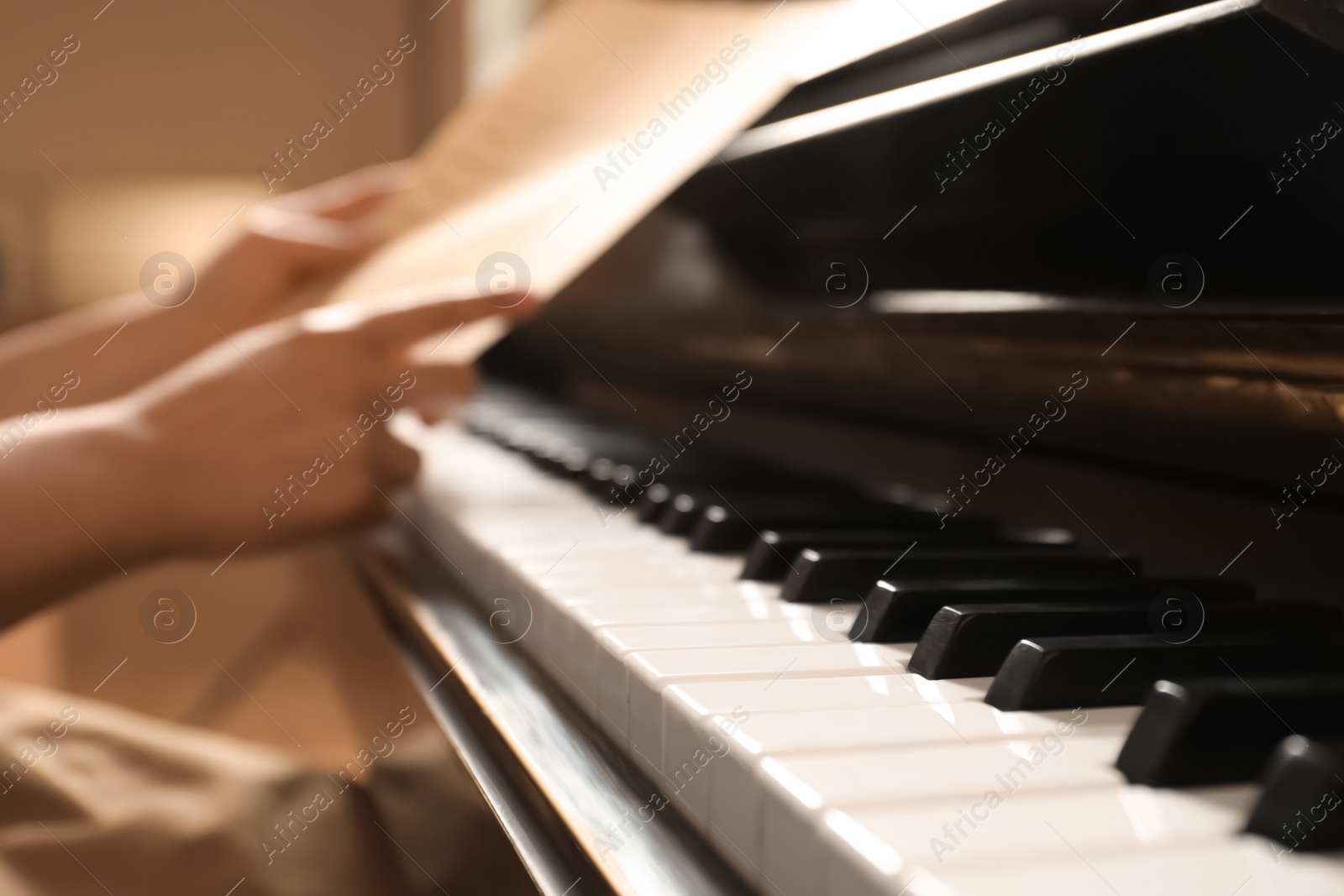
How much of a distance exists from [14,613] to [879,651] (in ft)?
2.71

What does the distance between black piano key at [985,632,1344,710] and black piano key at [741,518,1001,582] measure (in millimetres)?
222

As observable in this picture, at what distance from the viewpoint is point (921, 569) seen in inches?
25.1

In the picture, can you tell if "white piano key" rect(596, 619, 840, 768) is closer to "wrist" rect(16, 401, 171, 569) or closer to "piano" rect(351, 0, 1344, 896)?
"piano" rect(351, 0, 1344, 896)

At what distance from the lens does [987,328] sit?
2.78ft

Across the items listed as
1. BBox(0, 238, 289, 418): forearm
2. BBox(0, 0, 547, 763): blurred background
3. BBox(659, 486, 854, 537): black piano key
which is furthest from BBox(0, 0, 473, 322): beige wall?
BBox(659, 486, 854, 537): black piano key

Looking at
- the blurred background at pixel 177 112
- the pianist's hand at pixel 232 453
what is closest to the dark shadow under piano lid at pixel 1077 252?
the pianist's hand at pixel 232 453

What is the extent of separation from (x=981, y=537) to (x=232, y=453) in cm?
69

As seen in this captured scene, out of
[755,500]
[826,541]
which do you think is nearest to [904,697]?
[826,541]

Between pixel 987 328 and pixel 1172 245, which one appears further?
pixel 987 328

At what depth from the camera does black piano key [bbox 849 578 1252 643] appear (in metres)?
0.55

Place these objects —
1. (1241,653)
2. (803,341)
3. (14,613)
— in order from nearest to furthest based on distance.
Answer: (1241,653), (14,613), (803,341)

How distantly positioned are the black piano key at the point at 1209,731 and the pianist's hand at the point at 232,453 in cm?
81

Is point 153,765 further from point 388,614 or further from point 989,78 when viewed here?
point 989,78

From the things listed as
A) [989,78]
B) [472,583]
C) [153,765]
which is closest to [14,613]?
[153,765]
